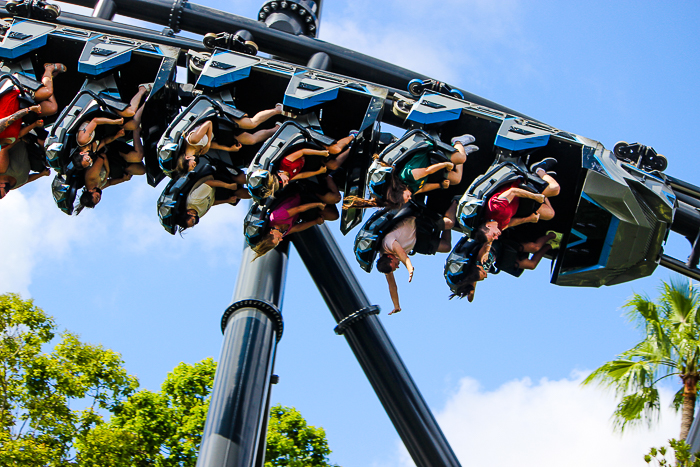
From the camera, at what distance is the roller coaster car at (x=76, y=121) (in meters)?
7.01

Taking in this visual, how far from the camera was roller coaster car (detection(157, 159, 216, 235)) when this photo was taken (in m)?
7.04

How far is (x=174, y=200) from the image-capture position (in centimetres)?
706

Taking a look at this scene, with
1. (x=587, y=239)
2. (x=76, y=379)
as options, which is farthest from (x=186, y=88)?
(x=76, y=379)

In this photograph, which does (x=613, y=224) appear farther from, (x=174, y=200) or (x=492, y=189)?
(x=174, y=200)

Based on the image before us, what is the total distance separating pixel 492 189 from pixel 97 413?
7.90 m

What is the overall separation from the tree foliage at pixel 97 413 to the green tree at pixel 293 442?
17 millimetres

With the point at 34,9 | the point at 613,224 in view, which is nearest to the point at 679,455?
the point at 613,224

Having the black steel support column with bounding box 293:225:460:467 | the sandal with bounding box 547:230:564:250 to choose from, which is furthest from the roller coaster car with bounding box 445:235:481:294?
the black steel support column with bounding box 293:225:460:467

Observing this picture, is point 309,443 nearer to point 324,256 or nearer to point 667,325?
point 324,256

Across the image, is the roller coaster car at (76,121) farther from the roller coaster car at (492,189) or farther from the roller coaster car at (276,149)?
the roller coaster car at (492,189)

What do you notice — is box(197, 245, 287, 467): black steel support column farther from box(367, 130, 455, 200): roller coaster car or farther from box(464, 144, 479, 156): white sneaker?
box(464, 144, 479, 156): white sneaker

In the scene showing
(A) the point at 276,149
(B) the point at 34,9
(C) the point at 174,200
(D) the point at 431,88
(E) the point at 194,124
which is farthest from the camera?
(B) the point at 34,9

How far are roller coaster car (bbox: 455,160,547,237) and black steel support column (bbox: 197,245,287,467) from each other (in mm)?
2532

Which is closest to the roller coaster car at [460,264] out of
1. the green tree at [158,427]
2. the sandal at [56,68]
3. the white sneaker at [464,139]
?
the white sneaker at [464,139]
